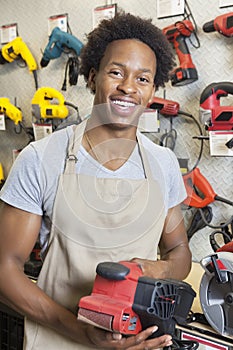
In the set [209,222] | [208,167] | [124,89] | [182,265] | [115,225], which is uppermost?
[124,89]

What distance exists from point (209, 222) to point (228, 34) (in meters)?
0.77

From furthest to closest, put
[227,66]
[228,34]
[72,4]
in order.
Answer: [72,4] < [227,66] < [228,34]

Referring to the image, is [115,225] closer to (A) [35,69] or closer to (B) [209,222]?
(B) [209,222]

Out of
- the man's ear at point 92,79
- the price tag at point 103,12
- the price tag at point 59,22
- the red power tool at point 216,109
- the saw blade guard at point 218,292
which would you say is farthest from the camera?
the price tag at point 59,22

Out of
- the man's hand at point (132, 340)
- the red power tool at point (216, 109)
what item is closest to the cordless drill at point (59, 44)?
the red power tool at point (216, 109)

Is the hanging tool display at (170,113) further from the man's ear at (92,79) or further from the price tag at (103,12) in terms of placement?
the man's ear at (92,79)

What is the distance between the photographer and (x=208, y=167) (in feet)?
6.26

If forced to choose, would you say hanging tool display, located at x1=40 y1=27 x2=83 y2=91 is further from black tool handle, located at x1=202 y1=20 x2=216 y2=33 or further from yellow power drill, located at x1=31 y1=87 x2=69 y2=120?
black tool handle, located at x1=202 y1=20 x2=216 y2=33

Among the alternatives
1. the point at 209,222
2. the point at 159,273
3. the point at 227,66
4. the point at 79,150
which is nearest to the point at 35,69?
the point at 227,66

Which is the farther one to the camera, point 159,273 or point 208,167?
point 208,167

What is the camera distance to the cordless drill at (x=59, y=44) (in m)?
2.19

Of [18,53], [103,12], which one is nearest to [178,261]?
[103,12]

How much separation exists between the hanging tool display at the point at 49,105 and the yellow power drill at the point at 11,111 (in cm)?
14

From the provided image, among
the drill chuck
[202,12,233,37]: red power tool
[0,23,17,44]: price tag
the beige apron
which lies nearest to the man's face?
the beige apron
